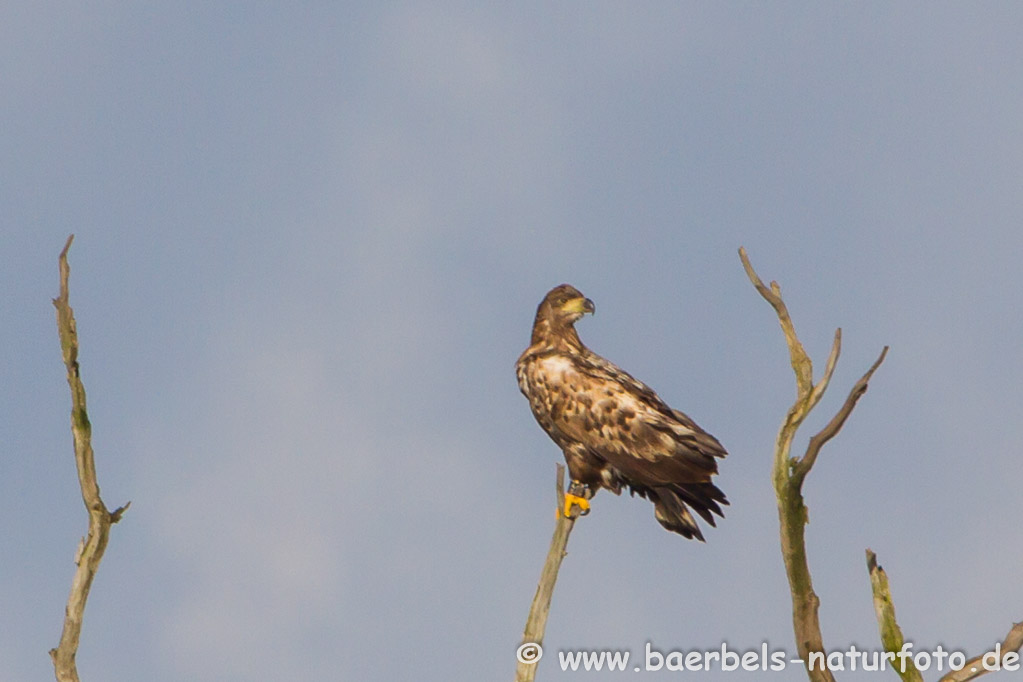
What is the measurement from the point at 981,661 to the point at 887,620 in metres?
0.98

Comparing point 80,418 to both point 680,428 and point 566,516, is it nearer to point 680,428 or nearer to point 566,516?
point 566,516

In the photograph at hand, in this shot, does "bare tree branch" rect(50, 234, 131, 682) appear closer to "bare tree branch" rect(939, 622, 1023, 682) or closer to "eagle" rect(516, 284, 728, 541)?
"eagle" rect(516, 284, 728, 541)

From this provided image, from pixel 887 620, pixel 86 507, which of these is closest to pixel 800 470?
pixel 887 620

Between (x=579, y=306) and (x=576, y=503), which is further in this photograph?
(x=579, y=306)

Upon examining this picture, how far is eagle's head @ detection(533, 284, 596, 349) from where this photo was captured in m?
15.4

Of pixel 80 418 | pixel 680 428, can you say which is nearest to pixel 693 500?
pixel 680 428

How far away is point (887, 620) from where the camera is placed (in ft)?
42.2

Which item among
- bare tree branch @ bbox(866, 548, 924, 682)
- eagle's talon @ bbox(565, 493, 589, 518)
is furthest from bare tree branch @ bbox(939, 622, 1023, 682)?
eagle's talon @ bbox(565, 493, 589, 518)

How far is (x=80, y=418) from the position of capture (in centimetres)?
1302

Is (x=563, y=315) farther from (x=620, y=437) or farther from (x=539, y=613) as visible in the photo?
(x=539, y=613)

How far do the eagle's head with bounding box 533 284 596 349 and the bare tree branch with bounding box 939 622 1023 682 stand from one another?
212 inches

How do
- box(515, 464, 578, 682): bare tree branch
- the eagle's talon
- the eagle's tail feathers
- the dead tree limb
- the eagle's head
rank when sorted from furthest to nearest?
the eagle's head < the eagle's tail feathers < the eagle's talon < box(515, 464, 578, 682): bare tree branch < the dead tree limb

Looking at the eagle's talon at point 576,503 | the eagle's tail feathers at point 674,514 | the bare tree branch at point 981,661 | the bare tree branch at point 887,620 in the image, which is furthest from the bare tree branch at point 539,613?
the bare tree branch at point 981,661

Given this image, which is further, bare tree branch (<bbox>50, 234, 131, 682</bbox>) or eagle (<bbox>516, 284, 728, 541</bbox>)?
eagle (<bbox>516, 284, 728, 541</bbox>)
